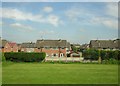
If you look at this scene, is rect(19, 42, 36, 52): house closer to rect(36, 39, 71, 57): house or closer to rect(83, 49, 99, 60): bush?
rect(36, 39, 71, 57): house

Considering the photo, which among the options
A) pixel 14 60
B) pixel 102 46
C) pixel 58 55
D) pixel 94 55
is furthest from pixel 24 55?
pixel 102 46

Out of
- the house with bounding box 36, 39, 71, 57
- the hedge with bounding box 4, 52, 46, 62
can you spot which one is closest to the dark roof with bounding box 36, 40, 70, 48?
the house with bounding box 36, 39, 71, 57

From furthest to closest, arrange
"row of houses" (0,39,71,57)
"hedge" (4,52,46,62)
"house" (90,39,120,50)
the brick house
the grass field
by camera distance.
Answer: the brick house
"house" (90,39,120,50)
"row of houses" (0,39,71,57)
"hedge" (4,52,46,62)
the grass field

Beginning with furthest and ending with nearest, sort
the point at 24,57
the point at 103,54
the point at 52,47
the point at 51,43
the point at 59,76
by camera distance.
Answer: the point at 51,43
the point at 52,47
the point at 103,54
the point at 24,57
the point at 59,76

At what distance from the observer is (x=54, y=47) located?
82.2m

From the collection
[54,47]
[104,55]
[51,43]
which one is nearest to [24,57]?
[104,55]

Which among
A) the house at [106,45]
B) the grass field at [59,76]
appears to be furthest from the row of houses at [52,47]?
the grass field at [59,76]

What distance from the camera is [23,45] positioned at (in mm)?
95875

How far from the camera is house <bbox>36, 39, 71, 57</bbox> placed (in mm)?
81312

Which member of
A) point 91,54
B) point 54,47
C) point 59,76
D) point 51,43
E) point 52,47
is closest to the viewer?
point 59,76

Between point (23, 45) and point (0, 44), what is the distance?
25349mm

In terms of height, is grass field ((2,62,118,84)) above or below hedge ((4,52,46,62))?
below

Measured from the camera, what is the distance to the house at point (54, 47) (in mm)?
81312

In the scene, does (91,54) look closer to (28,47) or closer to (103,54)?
(103,54)
